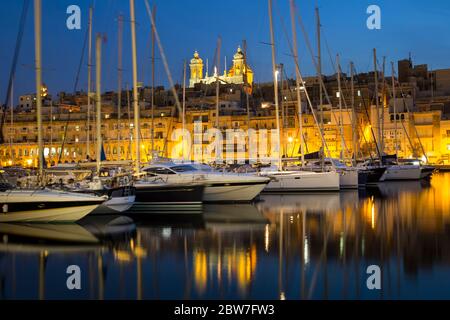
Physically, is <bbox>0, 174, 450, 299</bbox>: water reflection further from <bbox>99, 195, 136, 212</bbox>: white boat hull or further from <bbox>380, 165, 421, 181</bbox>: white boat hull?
<bbox>380, 165, 421, 181</bbox>: white boat hull

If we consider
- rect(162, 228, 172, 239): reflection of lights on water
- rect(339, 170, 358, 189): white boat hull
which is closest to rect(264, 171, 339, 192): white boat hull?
rect(339, 170, 358, 189): white boat hull

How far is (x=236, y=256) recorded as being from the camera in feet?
47.7

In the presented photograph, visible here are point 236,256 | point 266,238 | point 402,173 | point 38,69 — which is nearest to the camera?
point 236,256

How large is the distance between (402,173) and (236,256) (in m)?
40.4

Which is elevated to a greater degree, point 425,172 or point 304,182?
point 304,182

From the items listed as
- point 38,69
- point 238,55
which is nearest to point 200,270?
point 38,69

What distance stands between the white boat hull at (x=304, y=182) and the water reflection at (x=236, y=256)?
10864 mm

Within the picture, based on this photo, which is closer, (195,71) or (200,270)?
(200,270)

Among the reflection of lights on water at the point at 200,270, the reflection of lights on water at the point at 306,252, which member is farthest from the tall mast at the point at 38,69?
the reflection of lights on water at the point at 306,252

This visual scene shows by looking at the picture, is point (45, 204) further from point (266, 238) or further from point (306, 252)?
point (306, 252)

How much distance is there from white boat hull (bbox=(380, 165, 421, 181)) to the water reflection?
27.5 m

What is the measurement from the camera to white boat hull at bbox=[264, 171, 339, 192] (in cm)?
3488
